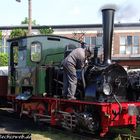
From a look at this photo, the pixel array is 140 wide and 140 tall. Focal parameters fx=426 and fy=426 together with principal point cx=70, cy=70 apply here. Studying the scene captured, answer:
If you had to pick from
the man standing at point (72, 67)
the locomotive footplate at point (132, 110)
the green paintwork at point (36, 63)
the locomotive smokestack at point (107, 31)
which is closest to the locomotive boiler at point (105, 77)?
the locomotive smokestack at point (107, 31)

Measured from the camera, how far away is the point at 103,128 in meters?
10.2

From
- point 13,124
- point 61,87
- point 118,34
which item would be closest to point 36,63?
point 61,87

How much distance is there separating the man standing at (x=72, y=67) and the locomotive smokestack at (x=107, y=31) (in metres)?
0.64

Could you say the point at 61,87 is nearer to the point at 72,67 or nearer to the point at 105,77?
the point at 72,67

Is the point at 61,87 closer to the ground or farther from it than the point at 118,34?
closer to the ground

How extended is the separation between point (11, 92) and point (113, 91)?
4537mm

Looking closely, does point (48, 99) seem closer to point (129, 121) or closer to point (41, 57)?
point (41, 57)

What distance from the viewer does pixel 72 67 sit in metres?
11.0

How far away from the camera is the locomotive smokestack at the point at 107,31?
34.9 ft

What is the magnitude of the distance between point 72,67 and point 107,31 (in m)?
1.29

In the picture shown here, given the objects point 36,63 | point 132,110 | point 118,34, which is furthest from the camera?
point 118,34

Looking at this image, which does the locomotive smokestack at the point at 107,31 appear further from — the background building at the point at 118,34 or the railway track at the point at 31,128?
the background building at the point at 118,34

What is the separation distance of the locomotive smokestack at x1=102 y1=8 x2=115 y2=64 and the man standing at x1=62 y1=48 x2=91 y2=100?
25.3 inches

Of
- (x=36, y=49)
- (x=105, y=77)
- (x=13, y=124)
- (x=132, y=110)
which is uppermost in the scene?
(x=36, y=49)
